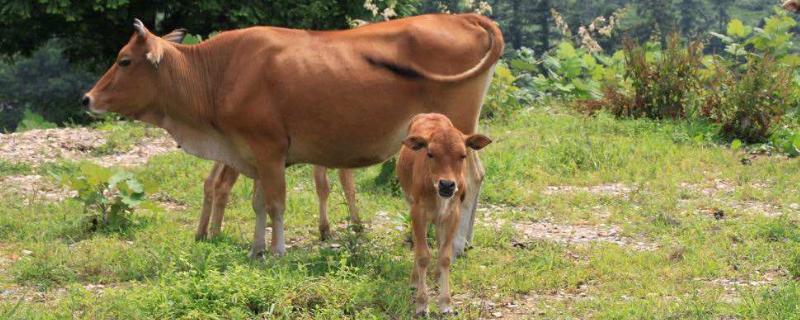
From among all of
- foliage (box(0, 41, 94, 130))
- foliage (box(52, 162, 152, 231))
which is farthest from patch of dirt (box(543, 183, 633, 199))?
foliage (box(0, 41, 94, 130))

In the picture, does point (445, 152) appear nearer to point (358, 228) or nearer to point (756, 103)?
point (358, 228)

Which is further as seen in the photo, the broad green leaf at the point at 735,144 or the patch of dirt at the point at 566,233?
the broad green leaf at the point at 735,144

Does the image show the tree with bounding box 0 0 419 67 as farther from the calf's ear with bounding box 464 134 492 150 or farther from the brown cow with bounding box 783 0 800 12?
the calf's ear with bounding box 464 134 492 150

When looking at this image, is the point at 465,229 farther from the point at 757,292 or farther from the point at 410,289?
the point at 757,292

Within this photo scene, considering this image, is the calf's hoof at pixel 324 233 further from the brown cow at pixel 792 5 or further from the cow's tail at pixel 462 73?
the brown cow at pixel 792 5

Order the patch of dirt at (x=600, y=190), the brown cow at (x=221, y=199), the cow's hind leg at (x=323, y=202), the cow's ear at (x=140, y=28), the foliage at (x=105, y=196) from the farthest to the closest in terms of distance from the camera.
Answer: the patch of dirt at (x=600, y=190)
the cow's hind leg at (x=323, y=202)
the foliage at (x=105, y=196)
the brown cow at (x=221, y=199)
the cow's ear at (x=140, y=28)

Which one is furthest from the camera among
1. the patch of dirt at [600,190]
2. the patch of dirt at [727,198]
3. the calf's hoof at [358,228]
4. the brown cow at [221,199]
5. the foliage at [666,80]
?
the foliage at [666,80]

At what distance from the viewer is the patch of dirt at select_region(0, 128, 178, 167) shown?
39.7 ft

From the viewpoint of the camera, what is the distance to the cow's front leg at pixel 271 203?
821 centimetres

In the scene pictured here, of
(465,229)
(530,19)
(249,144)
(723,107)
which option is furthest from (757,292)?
(530,19)

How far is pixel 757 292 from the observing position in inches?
287

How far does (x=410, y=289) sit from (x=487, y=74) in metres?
2.10

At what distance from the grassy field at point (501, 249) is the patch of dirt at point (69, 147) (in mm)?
444

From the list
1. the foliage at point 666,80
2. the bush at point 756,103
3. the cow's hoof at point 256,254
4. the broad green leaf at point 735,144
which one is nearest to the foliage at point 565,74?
the foliage at point 666,80
